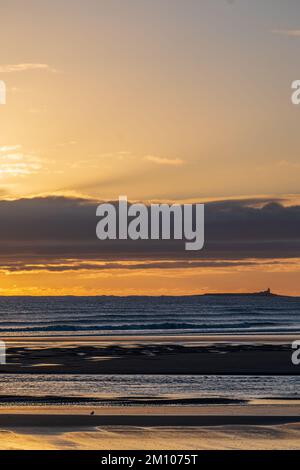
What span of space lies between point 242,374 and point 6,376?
10201 mm

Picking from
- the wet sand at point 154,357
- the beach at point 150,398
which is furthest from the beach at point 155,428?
the wet sand at point 154,357

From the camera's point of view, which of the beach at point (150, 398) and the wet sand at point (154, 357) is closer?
the beach at point (150, 398)

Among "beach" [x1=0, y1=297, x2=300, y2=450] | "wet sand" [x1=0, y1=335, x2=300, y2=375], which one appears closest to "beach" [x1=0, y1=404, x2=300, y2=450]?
"beach" [x1=0, y1=297, x2=300, y2=450]

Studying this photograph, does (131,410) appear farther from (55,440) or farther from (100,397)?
(55,440)

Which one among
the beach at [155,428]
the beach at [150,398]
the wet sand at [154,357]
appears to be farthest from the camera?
the wet sand at [154,357]

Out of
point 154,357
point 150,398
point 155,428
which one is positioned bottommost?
point 155,428

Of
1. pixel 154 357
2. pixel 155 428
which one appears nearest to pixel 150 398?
pixel 155 428

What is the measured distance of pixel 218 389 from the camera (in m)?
33.1

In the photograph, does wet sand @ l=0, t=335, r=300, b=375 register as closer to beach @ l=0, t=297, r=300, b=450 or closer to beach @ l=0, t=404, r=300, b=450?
beach @ l=0, t=297, r=300, b=450

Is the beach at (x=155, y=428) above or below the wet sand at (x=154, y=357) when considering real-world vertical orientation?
below

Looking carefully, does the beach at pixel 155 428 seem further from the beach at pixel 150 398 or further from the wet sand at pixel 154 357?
the wet sand at pixel 154 357

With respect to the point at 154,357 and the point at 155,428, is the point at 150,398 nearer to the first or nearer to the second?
the point at 155,428

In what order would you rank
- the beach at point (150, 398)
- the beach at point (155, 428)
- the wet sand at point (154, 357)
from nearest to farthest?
the beach at point (155, 428)
the beach at point (150, 398)
the wet sand at point (154, 357)

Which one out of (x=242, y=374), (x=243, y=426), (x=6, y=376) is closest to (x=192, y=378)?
(x=242, y=374)
